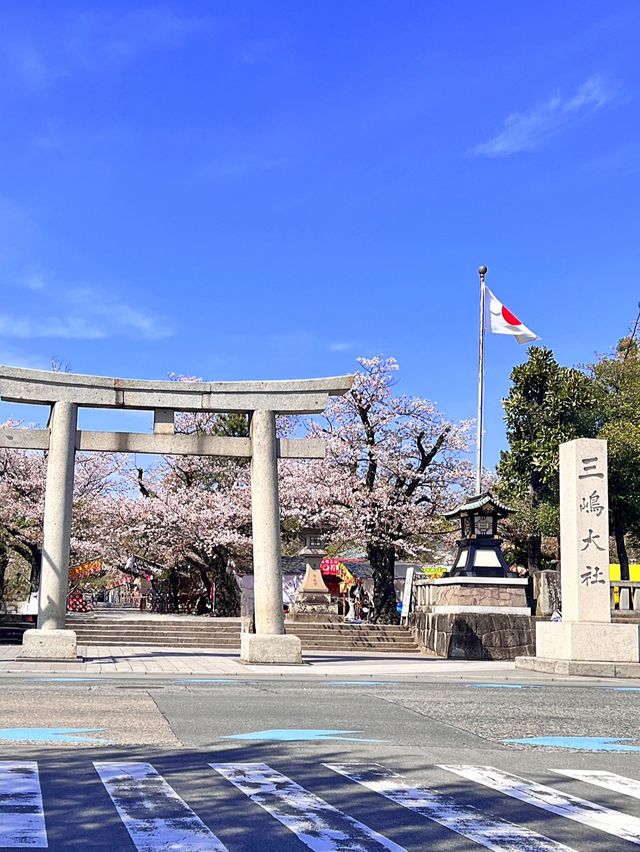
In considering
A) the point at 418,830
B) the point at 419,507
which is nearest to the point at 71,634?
the point at 418,830

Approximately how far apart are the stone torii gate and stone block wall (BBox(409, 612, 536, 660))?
6.63 m

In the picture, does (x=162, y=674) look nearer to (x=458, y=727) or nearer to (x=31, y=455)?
(x=458, y=727)

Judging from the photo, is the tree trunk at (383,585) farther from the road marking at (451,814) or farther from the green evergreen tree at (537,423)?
the road marking at (451,814)

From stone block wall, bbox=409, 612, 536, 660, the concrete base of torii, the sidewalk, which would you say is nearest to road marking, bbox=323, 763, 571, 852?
the sidewalk

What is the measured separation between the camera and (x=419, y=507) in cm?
3566

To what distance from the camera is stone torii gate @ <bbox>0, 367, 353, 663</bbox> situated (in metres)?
20.1

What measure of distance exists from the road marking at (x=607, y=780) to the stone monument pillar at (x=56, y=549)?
1423cm

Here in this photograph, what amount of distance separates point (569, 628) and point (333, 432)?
17.7 metres

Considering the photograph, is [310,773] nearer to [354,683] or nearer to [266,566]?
[354,683]

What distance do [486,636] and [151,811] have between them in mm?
21132

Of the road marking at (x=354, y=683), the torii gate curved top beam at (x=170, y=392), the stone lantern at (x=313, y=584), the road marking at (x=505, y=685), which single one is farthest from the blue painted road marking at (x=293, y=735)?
the stone lantern at (x=313, y=584)

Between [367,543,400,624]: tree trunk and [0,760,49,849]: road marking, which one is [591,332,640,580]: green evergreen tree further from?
[0,760,49,849]: road marking

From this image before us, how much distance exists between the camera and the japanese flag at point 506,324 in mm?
34812

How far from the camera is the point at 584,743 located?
31.1 feet
